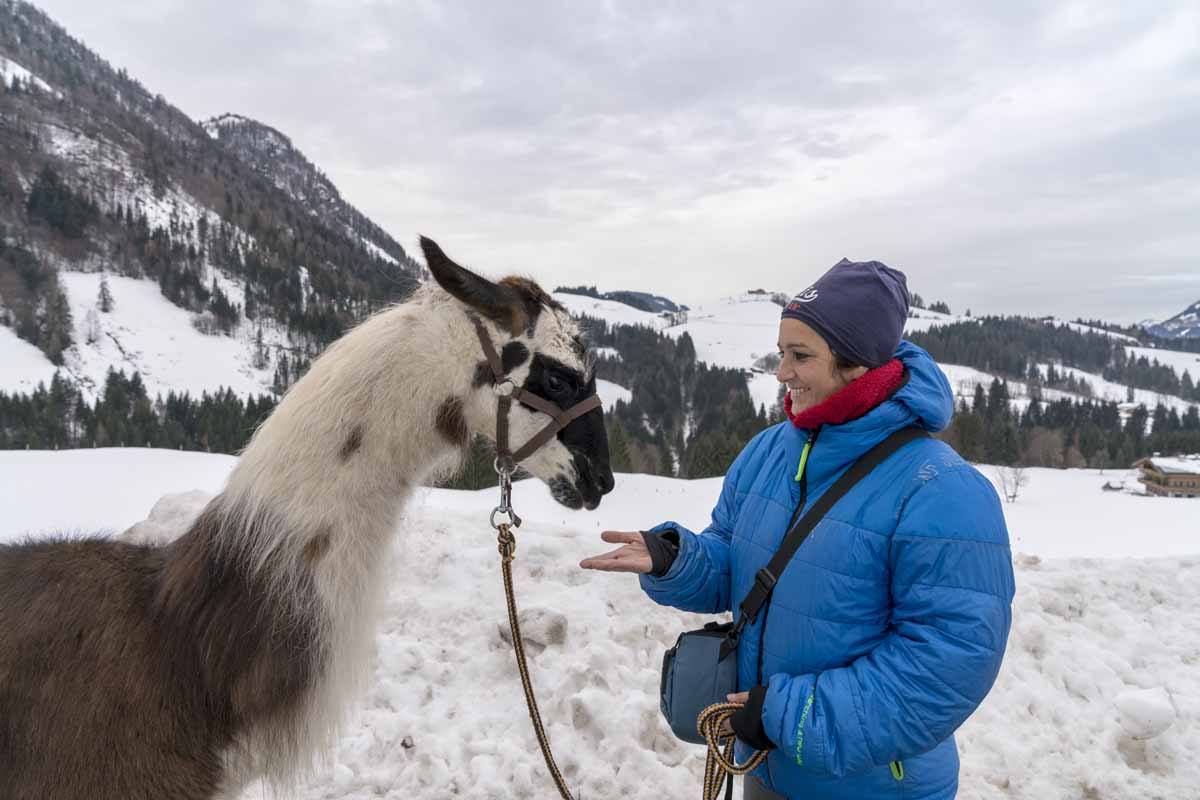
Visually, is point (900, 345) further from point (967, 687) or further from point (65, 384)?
point (65, 384)

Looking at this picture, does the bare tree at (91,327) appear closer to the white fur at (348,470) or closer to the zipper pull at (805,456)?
the white fur at (348,470)

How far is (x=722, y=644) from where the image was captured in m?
2.37

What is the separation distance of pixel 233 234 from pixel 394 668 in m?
180

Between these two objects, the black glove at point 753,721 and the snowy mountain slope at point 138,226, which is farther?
the snowy mountain slope at point 138,226

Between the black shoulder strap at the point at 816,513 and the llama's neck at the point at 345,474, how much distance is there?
1372mm

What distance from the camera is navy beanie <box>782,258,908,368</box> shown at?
6.82 ft

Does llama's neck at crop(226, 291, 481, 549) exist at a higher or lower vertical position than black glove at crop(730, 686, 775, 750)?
higher

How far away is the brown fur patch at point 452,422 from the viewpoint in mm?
2846

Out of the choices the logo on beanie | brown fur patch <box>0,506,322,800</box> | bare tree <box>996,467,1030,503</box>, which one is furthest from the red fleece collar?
bare tree <box>996,467,1030,503</box>

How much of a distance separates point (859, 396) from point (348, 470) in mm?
1950

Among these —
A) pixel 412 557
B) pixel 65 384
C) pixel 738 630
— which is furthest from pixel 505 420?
pixel 65 384

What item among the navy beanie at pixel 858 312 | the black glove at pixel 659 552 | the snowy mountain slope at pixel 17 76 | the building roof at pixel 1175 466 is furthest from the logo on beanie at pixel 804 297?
the snowy mountain slope at pixel 17 76

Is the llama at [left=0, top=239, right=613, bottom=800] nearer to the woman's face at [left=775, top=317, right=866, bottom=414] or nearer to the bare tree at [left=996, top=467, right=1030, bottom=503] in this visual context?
the woman's face at [left=775, top=317, right=866, bottom=414]

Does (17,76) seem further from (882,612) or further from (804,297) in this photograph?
(882,612)
